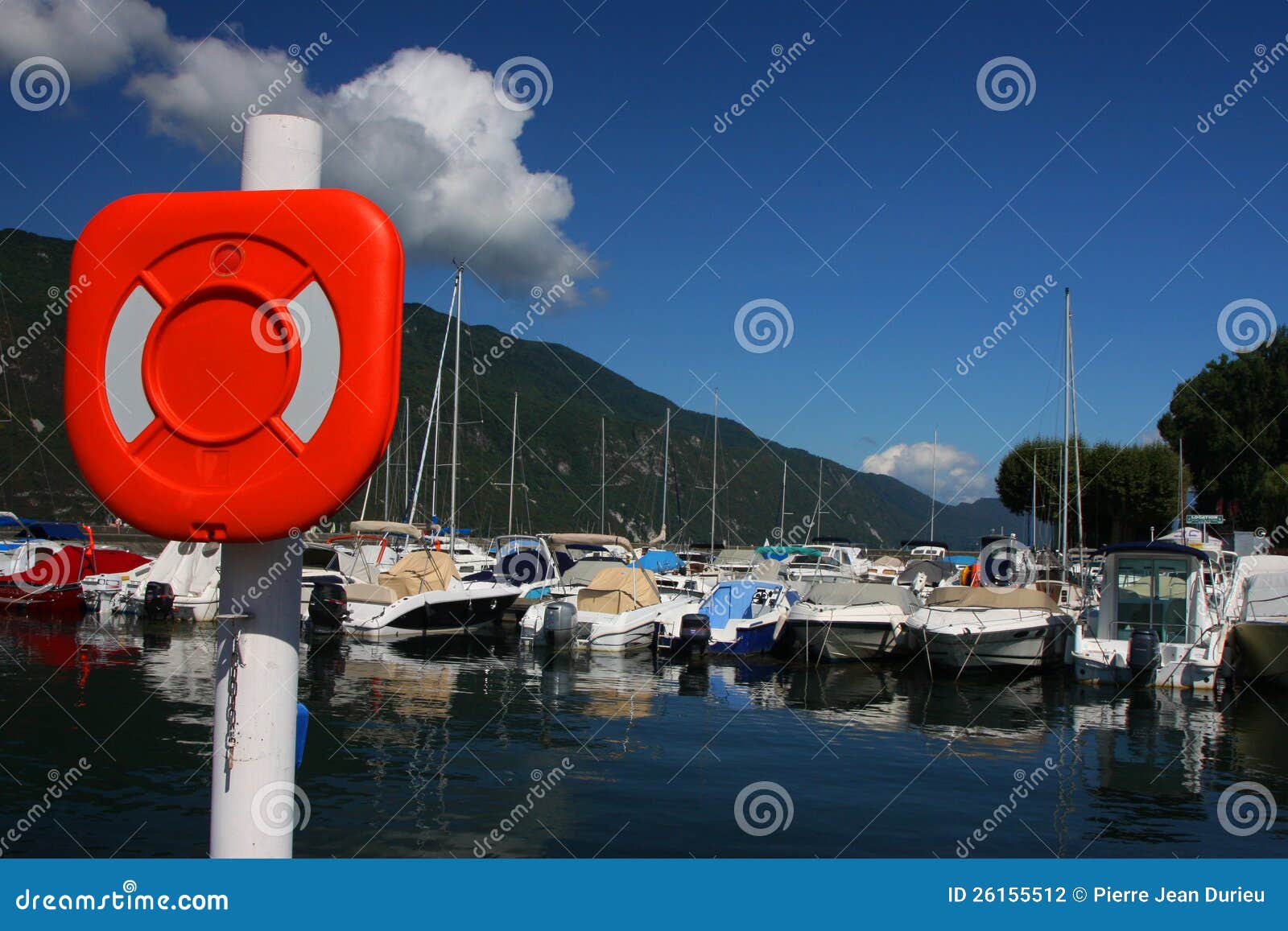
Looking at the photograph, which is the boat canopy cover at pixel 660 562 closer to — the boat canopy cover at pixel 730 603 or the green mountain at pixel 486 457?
the green mountain at pixel 486 457

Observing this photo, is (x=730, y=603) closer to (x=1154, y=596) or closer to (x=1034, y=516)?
(x=1154, y=596)

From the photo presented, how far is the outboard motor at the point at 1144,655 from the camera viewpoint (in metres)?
22.8

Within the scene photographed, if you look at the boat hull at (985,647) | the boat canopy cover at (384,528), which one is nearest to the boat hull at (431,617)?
the boat canopy cover at (384,528)

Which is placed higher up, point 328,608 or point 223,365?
point 328,608

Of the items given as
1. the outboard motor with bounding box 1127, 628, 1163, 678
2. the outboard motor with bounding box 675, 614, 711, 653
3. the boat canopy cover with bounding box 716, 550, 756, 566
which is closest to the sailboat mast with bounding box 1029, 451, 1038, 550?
the boat canopy cover with bounding box 716, 550, 756, 566

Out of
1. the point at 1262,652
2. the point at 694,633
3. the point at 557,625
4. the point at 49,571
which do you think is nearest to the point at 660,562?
the point at 694,633

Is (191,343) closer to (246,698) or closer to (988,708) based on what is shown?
(246,698)

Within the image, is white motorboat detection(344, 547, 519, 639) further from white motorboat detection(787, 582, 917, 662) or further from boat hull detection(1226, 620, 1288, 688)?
boat hull detection(1226, 620, 1288, 688)

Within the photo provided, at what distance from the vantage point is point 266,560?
2.29 meters

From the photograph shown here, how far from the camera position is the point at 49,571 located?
32.1 meters

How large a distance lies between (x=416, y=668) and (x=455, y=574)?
26.2ft

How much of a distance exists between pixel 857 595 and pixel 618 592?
6.63 meters

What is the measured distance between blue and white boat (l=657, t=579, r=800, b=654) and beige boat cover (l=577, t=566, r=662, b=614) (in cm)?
122

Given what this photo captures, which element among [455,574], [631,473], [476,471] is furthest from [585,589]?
[631,473]
